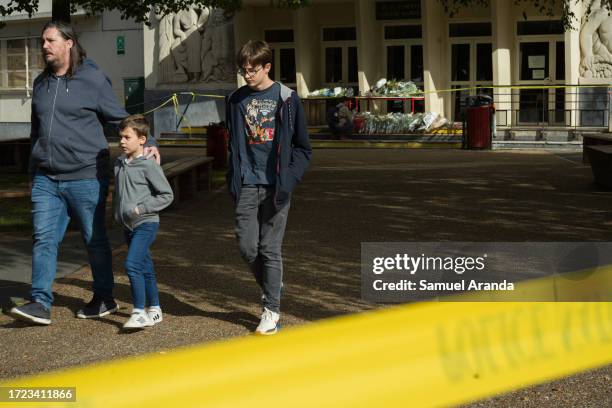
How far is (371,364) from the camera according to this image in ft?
11.7

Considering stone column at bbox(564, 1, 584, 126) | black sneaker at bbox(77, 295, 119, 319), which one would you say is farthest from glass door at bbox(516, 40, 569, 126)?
black sneaker at bbox(77, 295, 119, 319)

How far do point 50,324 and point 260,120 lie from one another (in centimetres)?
189

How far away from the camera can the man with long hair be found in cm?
675

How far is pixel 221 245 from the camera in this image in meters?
10.4

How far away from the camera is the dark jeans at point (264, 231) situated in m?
6.36

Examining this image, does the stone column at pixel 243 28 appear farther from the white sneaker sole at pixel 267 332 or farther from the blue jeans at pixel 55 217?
the white sneaker sole at pixel 267 332

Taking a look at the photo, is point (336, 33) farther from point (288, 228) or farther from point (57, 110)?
point (57, 110)

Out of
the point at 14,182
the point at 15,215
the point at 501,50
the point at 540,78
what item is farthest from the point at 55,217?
the point at 540,78

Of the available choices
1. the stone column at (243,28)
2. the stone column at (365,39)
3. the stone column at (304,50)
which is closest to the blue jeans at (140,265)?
the stone column at (365,39)

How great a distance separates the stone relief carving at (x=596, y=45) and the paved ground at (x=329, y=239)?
Result: 9.06m

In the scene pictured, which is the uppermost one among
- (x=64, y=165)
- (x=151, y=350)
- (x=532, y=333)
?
(x=64, y=165)

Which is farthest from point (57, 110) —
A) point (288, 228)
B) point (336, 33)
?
point (336, 33)

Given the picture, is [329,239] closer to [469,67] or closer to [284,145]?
[284,145]

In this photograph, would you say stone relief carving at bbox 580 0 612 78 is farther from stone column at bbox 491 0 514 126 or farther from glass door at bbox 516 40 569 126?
stone column at bbox 491 0 514 126
